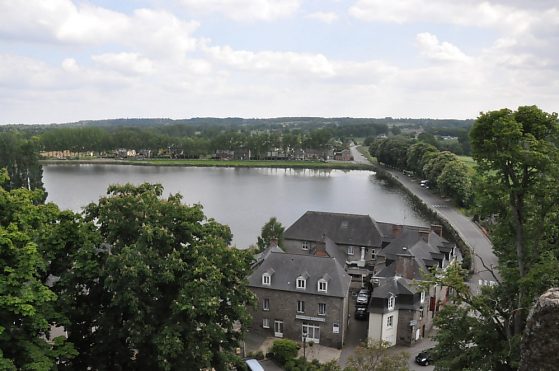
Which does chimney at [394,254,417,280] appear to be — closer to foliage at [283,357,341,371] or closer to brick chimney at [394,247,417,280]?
brick chimney at [394,247,417,280]

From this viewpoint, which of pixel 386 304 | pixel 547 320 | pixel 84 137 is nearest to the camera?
pixel 547 320

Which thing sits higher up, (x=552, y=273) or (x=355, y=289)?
(x=552, y=273)

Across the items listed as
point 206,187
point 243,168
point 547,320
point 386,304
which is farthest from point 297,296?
point 243,168

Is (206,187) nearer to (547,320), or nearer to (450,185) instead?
(450,185)

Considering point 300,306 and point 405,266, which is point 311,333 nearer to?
point 300,306

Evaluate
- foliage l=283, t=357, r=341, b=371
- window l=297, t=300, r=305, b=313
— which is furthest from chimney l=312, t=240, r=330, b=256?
foliage l=283, t=357, r=341, b=371

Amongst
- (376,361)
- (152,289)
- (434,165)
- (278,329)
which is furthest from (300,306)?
(434,165)
